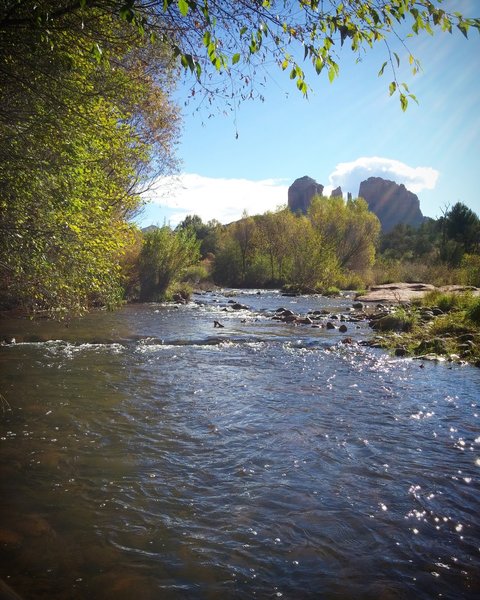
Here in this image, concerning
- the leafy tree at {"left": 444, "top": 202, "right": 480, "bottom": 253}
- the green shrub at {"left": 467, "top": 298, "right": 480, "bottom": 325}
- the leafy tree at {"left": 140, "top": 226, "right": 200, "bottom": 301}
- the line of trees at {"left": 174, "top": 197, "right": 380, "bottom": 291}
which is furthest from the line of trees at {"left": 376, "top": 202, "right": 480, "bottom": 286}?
the leafy tree at {"left": 140, "top": 226, "right": 200, "bottom": 301}

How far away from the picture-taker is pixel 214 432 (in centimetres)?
515

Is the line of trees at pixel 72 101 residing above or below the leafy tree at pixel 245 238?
below

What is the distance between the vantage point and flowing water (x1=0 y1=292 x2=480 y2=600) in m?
2.69

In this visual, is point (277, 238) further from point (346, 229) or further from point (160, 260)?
point (160, 260)

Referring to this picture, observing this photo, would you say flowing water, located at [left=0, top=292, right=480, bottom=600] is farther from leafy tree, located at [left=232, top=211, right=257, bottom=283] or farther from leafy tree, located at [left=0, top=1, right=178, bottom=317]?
leafy tree, located at [left=232, top=211, right=257, bottom=283]

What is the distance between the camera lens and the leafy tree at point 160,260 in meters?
23.8

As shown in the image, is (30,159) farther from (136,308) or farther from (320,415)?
(136,308)

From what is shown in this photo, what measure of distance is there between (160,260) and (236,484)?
2092cm

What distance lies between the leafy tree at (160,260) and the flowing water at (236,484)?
1589cm

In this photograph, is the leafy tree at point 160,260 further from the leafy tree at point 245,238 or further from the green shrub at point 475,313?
the leafy tree at point 245,238

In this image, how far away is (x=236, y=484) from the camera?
154 inches

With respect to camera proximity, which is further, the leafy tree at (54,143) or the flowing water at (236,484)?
the leafy tree at (54,143)

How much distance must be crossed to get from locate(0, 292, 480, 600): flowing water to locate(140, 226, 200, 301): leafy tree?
15887 millimetres

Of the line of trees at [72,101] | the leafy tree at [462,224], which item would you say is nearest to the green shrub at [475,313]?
the line of trees at [72,101]
